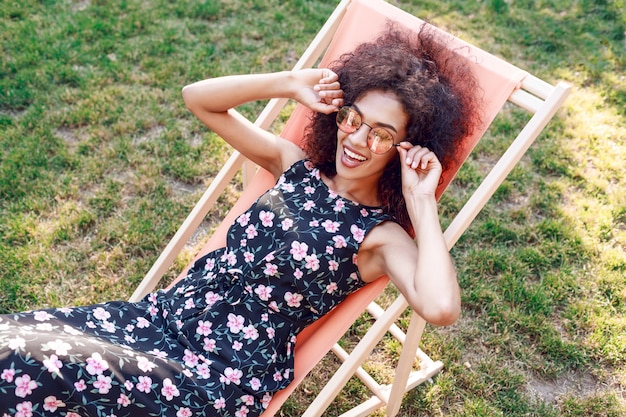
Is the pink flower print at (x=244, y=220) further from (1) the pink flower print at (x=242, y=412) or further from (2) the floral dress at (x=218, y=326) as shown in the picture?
(1) the pink flower print at (x=242, y=412)

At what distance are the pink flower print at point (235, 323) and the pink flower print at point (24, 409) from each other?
0.70 m

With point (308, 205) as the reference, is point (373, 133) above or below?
above

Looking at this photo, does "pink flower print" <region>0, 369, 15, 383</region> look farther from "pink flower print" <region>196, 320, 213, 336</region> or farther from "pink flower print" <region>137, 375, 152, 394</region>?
"pink flower print" <region>196, 320, 213, 336</region>

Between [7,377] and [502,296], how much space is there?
2.41 meters

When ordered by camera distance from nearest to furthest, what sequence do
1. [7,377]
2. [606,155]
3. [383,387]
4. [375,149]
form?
1. [7,377]
2. [375,149]
3. [383,387]
4. [606,155]

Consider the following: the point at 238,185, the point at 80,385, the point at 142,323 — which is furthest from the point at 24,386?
the point at 238,185

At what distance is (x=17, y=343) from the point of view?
1946mm

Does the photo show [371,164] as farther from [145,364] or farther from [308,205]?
[145,364]

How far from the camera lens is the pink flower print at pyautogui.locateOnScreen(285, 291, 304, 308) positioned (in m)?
2.30

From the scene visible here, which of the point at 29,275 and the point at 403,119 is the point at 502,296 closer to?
the point at 403,119

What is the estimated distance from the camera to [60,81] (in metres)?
4.52

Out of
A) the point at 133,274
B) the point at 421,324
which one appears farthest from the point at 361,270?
the point at 133,274

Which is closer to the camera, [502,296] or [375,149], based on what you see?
[375,149]

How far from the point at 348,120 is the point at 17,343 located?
4.38 ft
